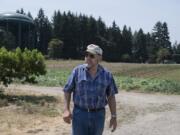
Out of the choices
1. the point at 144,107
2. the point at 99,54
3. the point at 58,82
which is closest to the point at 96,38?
the point at 58,82

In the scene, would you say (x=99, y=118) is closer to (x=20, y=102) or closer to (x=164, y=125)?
(x=164, y=125)

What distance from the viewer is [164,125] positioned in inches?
561

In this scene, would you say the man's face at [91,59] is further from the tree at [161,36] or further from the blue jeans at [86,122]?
the tree at [161,36]

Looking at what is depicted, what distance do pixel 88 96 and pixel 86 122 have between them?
1.13 ft

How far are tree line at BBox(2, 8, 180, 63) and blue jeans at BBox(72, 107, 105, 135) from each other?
104788mm

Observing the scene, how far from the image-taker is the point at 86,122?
694 centimetres

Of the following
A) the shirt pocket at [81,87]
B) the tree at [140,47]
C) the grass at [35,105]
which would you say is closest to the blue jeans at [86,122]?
the shirt pocket at [81,87]

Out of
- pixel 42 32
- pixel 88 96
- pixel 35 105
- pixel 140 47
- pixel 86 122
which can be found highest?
pixel 42 32

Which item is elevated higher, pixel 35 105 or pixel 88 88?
pixel 88 88

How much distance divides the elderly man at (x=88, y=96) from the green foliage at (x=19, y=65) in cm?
1412

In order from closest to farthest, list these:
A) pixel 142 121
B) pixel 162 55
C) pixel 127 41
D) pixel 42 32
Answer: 1. pixel 142 121
2. pixel 162 55
3. pixel 42 32
4. pixel 127 41

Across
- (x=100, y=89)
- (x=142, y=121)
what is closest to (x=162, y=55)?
(x=142, y=121)

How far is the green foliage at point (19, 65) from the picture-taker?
824 inches

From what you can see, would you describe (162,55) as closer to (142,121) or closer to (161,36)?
(161,36)
